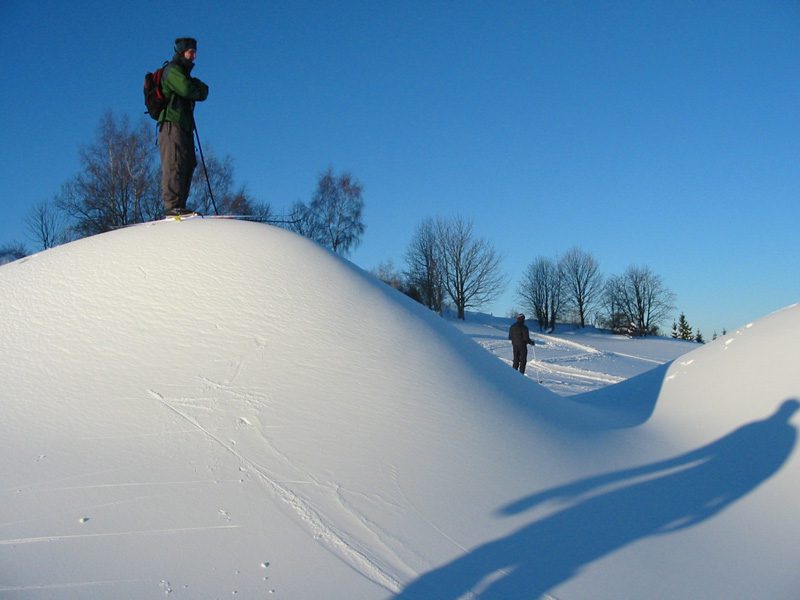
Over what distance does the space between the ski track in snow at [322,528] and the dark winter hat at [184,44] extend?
4.21 m

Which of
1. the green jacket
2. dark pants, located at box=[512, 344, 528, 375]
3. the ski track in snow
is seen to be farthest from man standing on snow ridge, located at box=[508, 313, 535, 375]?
the ski track in snow

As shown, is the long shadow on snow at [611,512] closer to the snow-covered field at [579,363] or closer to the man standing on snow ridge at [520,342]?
the snow-covered field at [579,363]

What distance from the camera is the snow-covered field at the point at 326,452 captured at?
2.26m

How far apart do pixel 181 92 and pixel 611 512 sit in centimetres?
527

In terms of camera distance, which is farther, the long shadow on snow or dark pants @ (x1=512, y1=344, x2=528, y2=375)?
dark pants @ (x1=512, y1=344, x2=528, y2=375)

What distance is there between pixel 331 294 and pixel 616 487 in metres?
2.54

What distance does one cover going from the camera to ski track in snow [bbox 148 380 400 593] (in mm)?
2244

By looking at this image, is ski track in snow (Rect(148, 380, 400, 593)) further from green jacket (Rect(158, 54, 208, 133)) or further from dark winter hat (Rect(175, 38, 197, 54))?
dark winter hat (Rect(175, 38, 197, 54))

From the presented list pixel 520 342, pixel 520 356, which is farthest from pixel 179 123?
pixel 520 356

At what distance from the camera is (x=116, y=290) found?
162 inches

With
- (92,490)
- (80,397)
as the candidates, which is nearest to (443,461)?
(92,490)

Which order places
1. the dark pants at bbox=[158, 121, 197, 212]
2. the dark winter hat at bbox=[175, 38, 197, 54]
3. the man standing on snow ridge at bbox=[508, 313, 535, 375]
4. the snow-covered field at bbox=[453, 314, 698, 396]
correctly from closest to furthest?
the dark winter hat at bbox=[175, 38, 197, 54]
the dark pants at bbox=[158, 121, 197, 212]
the snow-covered field at bbox=[453, 314, 698, 396]
the man standing on snow ridge at bbox=[508, 313, 535, 375]

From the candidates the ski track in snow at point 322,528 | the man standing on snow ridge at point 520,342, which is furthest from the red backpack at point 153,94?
the man standing on snow ridge at point 520,342

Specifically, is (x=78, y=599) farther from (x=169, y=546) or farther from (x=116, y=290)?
(x=116, y=290)
